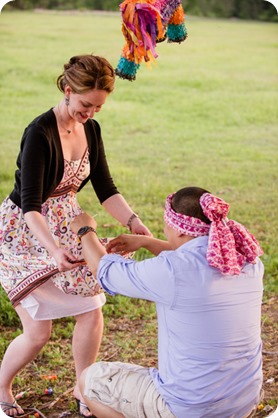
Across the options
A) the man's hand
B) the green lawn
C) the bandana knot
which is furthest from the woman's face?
the green lawn

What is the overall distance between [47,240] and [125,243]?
31 cm

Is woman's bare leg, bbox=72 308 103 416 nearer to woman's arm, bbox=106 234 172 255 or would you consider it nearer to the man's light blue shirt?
woman's arm, bbox=106 234 172 255

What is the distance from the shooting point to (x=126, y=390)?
9.55 feet

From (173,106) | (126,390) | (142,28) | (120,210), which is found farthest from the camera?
(173,106)

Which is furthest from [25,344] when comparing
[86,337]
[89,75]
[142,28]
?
[142,28]

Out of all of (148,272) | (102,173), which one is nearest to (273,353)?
(102,173)

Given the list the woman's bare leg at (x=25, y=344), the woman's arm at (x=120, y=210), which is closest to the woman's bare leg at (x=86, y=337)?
the woman's bare leg at (x=25, y=344)

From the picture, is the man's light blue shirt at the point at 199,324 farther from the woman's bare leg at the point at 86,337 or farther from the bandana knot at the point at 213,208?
the woman's bare leg at the point at 86,337

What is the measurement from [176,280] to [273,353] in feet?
5.27

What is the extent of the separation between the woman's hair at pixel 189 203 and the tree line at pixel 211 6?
6435 millimetres

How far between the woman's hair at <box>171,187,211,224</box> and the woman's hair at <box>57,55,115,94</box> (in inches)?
22.3

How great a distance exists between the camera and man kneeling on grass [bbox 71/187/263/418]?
266cm

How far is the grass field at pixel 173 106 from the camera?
701 cm

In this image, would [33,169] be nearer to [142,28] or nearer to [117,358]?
[142,28]
